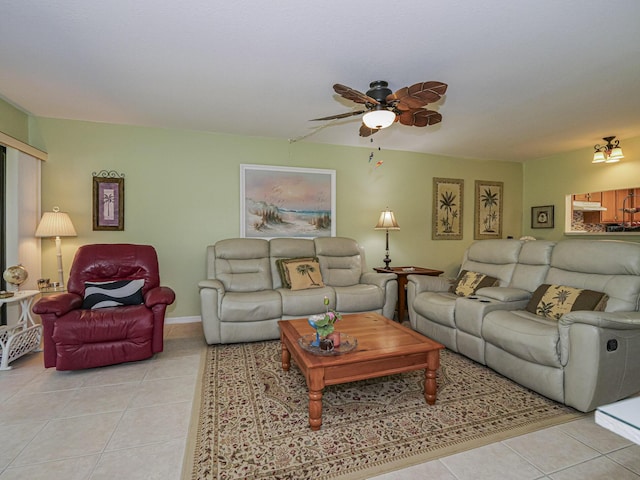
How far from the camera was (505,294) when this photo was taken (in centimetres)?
271

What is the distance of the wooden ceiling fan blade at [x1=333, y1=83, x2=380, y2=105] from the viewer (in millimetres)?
2027

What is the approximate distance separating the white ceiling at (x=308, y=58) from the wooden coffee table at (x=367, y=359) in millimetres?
2051

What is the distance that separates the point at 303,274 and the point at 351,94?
6.92 feet

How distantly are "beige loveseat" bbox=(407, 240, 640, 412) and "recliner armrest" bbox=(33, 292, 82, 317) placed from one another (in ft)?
10.7

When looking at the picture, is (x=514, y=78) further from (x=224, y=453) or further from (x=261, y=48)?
(x=224, y=453)

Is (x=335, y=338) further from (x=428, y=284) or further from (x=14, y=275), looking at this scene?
(x=14, y=275)

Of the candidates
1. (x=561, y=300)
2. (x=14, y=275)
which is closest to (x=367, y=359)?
(x=561, y=300)

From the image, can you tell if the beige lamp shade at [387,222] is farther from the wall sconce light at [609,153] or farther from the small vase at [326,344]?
the wall sconce light at [609,153]

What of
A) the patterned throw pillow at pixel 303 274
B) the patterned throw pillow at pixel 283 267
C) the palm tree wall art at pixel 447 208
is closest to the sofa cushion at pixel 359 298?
the patterned throw pillow at pixel 303 274

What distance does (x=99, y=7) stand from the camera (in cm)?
176

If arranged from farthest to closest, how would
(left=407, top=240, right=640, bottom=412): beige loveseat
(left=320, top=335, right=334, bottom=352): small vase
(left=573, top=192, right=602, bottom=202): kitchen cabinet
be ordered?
1. (left=573, top=192, right=602, bottom=202): kitchen cabinet
2. (left=320, top=335, right=334, bottom=352): small vase
3. (left=407, top=240, right=640, bottom=412): beige loveseat

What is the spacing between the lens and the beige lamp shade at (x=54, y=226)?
10.3ft

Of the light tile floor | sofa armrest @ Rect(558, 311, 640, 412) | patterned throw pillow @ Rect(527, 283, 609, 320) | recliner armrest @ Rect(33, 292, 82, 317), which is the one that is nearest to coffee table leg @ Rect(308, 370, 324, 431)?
the light tile floor

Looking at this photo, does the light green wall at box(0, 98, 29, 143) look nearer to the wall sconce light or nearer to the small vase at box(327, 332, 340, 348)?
the small vase at box(327, 332, 340, 348)
